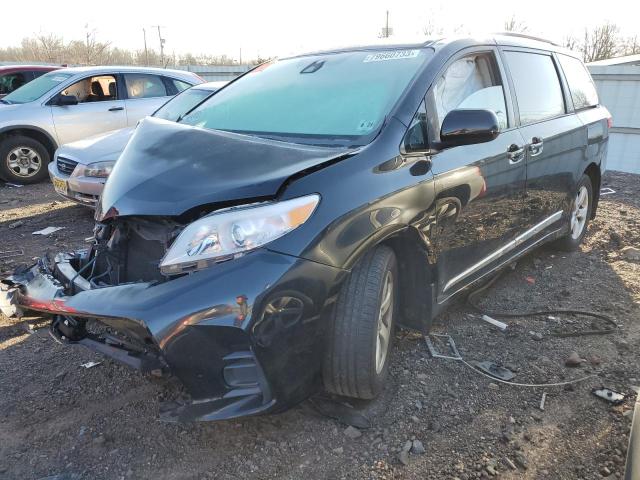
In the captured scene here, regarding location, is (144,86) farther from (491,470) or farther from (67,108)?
(491,470)

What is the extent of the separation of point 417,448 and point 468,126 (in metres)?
1.55

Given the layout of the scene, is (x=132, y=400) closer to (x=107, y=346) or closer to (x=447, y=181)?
(x=107, y=346)

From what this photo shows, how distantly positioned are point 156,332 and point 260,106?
5.42 ft

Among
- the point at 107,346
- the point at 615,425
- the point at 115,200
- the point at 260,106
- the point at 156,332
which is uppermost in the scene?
the point at 260,106

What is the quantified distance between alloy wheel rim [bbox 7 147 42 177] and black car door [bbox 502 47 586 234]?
727 cm

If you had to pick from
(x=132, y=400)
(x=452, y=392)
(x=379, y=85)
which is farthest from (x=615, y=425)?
(x=132, y=400)

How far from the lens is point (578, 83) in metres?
4.70

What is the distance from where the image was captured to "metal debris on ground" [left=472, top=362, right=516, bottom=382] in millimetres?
2879

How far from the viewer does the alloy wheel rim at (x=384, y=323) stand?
2.48 m

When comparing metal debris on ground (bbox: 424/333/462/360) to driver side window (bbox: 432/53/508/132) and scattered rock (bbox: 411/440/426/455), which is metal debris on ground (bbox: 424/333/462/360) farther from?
driver side window (bbox: 432/53/508/132)

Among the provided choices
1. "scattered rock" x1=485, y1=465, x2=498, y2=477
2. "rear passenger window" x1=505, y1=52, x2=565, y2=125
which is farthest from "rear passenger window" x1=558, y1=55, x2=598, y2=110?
"scattered rock" x1=485, y1=465, x2=498, y2=477

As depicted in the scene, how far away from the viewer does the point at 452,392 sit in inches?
107

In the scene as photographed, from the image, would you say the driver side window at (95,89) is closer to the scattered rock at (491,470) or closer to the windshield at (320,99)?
the windshield at (320,99)

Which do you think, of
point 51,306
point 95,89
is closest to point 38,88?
point 95,89
